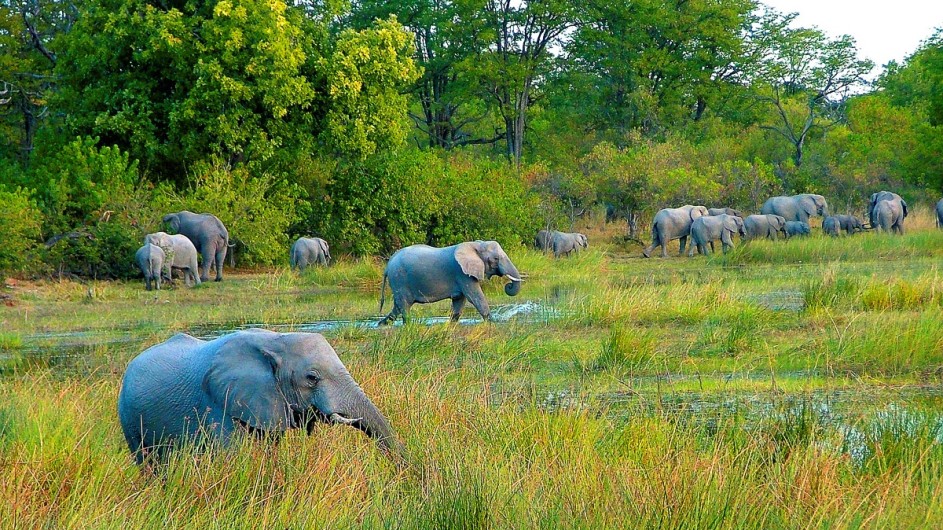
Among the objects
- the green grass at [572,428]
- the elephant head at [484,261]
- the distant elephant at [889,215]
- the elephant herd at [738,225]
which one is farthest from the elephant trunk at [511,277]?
the distant elephant at [889,215]

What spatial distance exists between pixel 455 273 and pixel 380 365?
516 cm

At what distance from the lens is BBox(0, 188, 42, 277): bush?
17.8 m

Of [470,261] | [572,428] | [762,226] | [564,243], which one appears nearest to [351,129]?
[564,243]

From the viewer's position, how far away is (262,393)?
536 centimetres

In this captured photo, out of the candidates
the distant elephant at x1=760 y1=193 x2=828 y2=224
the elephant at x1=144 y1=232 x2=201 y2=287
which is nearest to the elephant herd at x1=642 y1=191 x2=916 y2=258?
the distant elephant at x1=760 y1=193 x2=828 y2=224

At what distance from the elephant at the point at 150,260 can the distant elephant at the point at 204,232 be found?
7.16 feet

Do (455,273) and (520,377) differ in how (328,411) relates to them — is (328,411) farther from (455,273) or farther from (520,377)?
(455,273)

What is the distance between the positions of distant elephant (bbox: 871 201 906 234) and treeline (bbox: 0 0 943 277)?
97.3 inches

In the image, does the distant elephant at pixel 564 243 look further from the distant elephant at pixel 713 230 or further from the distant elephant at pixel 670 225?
the distant elephant at pixel 713 230

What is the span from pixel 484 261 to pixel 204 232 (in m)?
9.02

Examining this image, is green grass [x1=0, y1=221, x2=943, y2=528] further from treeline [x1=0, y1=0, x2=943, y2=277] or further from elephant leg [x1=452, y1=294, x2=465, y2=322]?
treeline [x1=0, y1=0, x2=943, y2=277]

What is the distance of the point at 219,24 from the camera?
77.5 feet

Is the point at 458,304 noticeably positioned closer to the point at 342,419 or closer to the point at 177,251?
the point at 177,251

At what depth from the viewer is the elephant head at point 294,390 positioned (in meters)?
5.30
